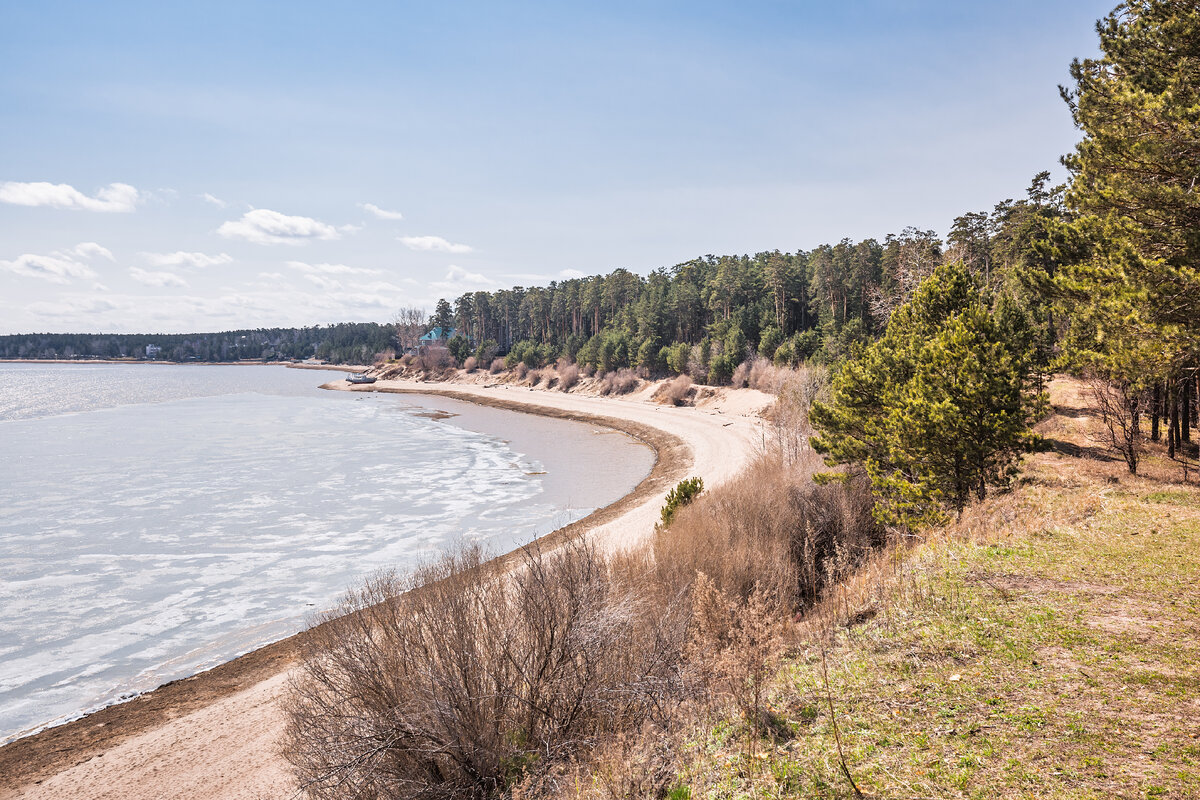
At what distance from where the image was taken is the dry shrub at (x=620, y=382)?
284 ft

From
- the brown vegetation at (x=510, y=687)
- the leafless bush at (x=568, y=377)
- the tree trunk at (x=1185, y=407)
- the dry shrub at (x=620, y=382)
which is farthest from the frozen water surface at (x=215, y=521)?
the leafless bush at (x=568, y=377)

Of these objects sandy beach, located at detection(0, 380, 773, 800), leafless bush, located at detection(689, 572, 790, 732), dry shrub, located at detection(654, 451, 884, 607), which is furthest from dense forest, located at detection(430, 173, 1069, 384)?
sandy beach, located at detection(0, 380, 773, 800)

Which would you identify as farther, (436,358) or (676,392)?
(436,358)

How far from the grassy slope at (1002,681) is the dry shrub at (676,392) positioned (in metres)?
61.6

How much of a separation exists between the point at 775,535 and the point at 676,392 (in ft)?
189

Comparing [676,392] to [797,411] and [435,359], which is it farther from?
[435,359]

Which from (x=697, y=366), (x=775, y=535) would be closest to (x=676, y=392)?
(x=697, y=366)

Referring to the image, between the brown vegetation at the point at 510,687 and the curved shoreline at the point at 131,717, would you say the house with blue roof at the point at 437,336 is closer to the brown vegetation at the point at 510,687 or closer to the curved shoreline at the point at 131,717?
the curved shoreline at the point at 131,717

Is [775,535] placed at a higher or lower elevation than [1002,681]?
lower

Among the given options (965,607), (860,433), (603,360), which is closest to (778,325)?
(603,360)

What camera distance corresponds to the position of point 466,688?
865 cm

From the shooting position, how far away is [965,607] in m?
9.94

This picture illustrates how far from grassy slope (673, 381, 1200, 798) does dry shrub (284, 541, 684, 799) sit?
2.17 metres

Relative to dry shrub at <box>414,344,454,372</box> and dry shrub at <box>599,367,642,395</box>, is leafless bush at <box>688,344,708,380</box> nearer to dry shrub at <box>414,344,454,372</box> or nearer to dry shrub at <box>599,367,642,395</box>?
dry shrub at <box>599,367,642,395</box>
